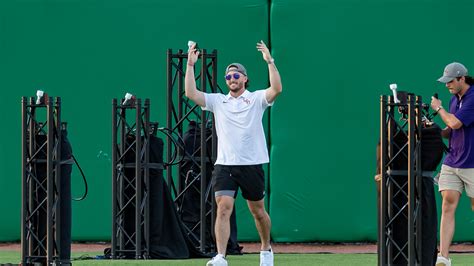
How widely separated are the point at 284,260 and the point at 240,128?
2523 millimetres

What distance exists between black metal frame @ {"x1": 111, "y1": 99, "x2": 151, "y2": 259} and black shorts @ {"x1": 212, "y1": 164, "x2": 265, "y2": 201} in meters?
1.89

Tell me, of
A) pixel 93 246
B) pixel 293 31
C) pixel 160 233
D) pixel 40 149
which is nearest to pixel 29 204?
pixel 40 149

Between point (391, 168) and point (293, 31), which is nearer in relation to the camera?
point (391, 168)

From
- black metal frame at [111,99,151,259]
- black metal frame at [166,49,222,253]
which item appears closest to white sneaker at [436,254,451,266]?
black metal frame at [166,49,222,253]

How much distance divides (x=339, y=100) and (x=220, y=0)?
204 centimetres

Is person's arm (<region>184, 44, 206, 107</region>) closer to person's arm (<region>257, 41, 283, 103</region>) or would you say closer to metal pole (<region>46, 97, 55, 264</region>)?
person's arm (<region>257, 41, 283, 103</region>)

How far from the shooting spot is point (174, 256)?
1327cm

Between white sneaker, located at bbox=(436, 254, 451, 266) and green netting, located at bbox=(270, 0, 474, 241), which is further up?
green netting, located at bbox=(270, 0, 474, 241)

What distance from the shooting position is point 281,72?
16.0 m

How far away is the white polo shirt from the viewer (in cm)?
1159

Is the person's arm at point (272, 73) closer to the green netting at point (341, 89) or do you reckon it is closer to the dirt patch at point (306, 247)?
the dirt patch at point (306, 247)

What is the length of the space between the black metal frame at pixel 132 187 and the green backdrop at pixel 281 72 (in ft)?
8.43

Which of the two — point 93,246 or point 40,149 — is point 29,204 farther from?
point 93,246

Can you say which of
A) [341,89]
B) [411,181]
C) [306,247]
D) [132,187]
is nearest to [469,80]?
[411,181]
